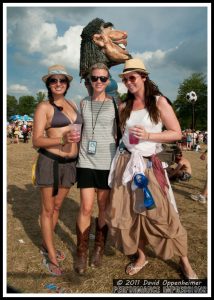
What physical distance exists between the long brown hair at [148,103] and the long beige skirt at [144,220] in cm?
43

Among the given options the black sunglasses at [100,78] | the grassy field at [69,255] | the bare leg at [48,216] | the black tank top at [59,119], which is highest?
the black sunglasses at [100,78]

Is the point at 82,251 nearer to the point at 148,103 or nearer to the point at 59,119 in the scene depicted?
the point at 59,119

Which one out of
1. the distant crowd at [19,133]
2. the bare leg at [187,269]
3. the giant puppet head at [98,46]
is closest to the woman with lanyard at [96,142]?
the bare leg at [187,269]

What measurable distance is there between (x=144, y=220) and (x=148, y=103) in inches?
48.1

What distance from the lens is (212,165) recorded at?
4.18 meters

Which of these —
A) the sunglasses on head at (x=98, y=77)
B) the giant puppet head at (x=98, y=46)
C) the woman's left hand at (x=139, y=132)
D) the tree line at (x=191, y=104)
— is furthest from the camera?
the tree line at (x=191, y=104)

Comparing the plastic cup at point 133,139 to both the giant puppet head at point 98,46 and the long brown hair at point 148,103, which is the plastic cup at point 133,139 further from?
the giant puppet head at point 98,46

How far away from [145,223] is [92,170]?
0.81m

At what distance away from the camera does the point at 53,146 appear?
3.18 metres

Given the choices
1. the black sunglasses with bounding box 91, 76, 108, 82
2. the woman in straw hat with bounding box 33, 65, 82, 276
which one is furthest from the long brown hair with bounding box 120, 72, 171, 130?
the woman in straw hat with bounding box 33, 65, 82, 276

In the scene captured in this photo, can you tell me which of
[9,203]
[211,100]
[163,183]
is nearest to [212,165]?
[211,100]

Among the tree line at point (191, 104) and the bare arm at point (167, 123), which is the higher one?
the tree line at point (191, 104)

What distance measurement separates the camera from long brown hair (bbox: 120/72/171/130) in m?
2.87

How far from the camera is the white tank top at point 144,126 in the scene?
2883mm
